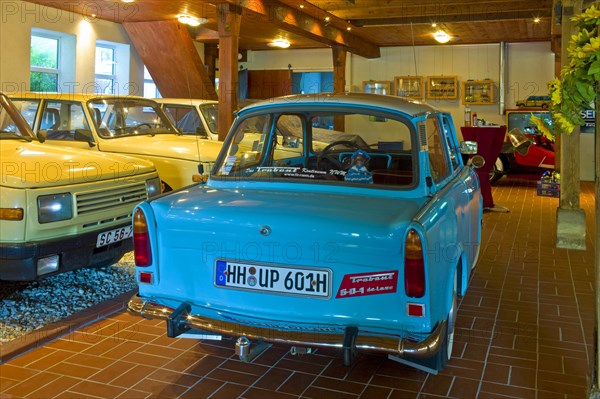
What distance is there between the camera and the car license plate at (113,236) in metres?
4.84

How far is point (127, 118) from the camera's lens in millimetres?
7586

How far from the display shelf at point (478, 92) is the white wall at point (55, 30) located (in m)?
8.44

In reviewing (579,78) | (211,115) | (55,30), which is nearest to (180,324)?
(579,78)

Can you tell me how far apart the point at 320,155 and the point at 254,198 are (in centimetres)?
119

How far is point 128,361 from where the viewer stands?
3787 millimetres

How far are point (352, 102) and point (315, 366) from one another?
1.63 meters

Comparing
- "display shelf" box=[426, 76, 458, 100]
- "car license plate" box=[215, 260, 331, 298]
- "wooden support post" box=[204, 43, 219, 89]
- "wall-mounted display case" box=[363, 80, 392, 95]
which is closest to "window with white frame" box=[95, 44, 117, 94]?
"wooden support post" box=[204, 43, 219, 89]

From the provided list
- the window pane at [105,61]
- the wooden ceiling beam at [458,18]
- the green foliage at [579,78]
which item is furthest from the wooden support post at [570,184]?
the window pane at [105,61]

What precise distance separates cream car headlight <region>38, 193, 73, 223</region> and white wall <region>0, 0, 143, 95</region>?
7.03 m

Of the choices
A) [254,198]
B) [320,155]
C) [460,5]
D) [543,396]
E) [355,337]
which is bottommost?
[543,396]

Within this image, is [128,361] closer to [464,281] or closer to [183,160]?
[464,281]

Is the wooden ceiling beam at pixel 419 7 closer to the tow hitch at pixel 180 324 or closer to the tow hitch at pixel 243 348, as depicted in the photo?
the tow hitch at pixel 180 324

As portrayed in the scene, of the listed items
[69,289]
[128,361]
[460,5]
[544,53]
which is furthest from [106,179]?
[544,53]

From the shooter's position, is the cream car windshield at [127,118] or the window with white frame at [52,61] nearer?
the cream car windshield at [127,118]
